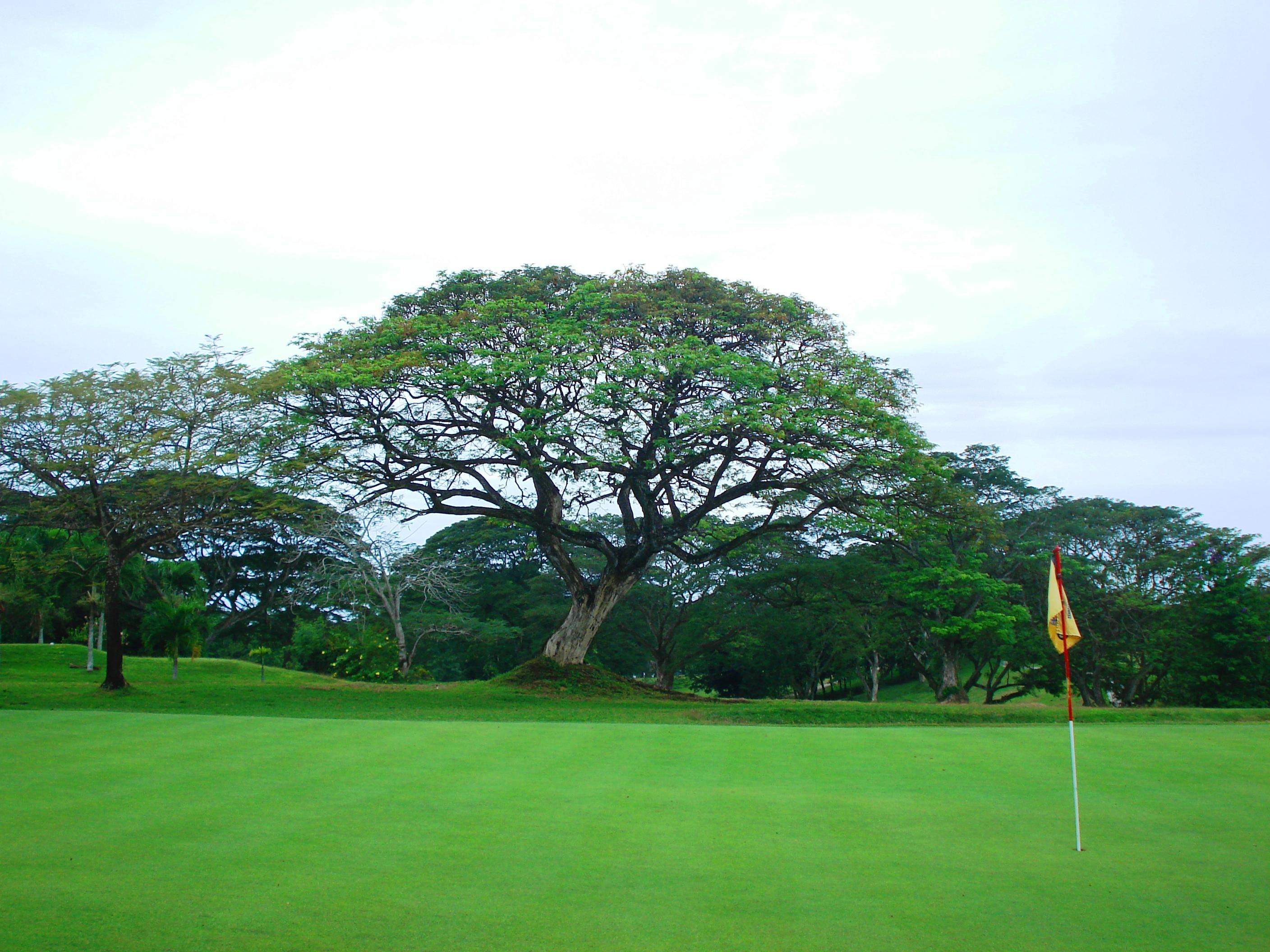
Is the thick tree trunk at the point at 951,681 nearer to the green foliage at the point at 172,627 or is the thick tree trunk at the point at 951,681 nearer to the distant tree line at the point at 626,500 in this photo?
the distant tree line at the point at 626,500

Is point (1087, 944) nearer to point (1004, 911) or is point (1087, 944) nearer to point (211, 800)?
point (1004, 911)

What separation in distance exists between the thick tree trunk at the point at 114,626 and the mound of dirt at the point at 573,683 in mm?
9539

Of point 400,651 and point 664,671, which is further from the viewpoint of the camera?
point 664,671

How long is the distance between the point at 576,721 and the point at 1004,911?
13629 mm

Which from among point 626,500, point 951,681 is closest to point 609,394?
point 626,500

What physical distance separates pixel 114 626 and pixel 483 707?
9.03 meters

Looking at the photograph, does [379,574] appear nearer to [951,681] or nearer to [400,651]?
[400,651]

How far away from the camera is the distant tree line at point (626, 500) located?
22.2 m

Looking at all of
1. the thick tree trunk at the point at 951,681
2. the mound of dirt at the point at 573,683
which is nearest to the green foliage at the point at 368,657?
the mound of dirt at the point at 573,683

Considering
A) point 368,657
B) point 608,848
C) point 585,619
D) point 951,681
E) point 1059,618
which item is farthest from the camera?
point 951,681

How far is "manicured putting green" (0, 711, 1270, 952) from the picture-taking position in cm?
557

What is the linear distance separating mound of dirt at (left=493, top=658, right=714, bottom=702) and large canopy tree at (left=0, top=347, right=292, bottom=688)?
8.32m

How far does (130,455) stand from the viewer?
21281 millimetres

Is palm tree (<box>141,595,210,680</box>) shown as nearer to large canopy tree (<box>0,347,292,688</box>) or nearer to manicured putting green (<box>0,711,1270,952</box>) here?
large canopy tree (<box>0,347,292,688</box>)
